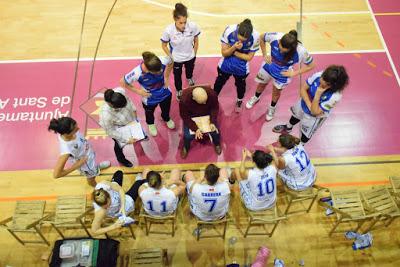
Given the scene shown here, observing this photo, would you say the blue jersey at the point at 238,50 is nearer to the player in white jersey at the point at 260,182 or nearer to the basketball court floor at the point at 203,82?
the basketball court floor at the point at 203,82

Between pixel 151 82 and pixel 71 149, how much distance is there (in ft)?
5.21

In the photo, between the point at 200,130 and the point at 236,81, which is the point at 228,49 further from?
the point at 200,130

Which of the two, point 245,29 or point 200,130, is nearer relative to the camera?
point 245,29

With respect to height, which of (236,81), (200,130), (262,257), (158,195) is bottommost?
(262,257)

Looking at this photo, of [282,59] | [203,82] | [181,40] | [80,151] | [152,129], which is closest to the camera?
[80,151]

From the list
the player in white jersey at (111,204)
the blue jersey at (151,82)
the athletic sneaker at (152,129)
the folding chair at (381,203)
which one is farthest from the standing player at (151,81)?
the folding chair at (381,203)

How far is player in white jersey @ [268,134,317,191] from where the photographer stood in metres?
5.10

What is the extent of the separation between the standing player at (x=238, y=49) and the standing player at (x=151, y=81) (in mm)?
981

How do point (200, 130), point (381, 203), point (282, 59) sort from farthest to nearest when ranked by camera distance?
point (200, 130) → point (282, 59) → point (381, 203)

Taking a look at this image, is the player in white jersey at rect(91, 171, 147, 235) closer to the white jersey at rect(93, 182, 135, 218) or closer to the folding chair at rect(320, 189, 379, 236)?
the white jersey at rect(93, 182, 135, 218)

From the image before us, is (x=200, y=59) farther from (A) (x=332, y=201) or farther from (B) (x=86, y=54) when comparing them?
(A) (x=332, y=201)

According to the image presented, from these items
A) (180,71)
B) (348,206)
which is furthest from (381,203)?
(180,71)

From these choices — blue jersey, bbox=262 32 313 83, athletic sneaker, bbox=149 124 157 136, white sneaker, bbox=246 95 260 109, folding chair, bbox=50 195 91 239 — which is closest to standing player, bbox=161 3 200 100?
athletic sneaker, bbox=149 124 157 136

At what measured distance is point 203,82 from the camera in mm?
7500
